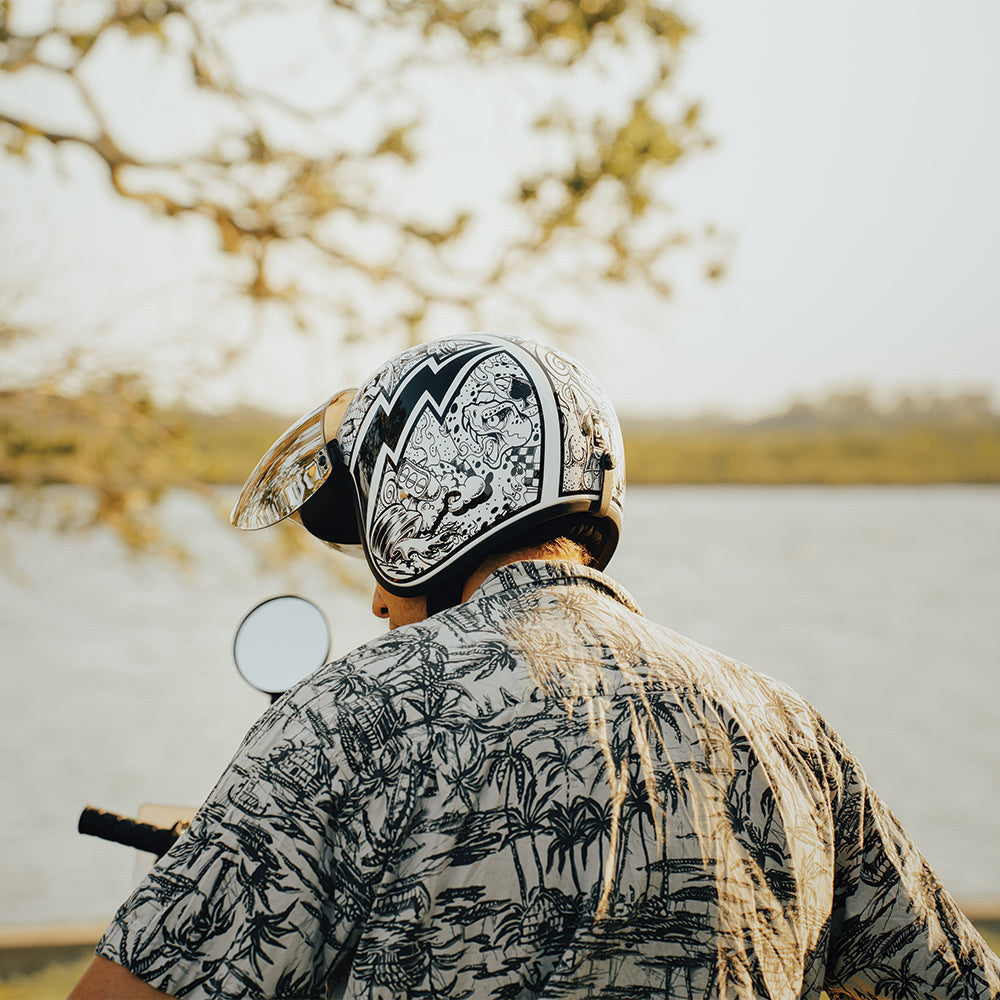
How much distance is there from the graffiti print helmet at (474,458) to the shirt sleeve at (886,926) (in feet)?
1.60

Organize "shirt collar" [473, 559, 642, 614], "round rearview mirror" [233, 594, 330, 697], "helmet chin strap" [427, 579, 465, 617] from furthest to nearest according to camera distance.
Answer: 1. "round rearview mirror" [233, 594, 330, 697]
2. "helmet chin strap" [427, 579, 465, 617]
3. "shirt collar" [473, 559, 642, 614]

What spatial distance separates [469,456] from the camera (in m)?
1.31

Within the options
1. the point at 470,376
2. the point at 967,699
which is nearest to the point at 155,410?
the point at 470,376

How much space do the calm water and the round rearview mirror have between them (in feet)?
13.1

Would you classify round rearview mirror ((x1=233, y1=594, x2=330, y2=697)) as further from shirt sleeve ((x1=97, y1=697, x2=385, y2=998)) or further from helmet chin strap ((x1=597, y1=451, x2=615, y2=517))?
shirt sleeve ((x1=97, y1=697, x2=385, y2=998))

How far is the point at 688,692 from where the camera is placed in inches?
43.7

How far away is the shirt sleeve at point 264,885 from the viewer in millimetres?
960

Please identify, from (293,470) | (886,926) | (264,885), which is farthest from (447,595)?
(886,926)

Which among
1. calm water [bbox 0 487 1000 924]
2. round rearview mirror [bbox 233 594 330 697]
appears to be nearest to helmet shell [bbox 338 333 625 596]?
round rearview mirror [bbox 233 594 330 697]

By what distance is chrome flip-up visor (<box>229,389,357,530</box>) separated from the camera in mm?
1501

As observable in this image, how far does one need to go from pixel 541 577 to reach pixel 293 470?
0.50 meters

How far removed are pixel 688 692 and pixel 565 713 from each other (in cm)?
16

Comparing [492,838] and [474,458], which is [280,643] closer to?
[474,458]

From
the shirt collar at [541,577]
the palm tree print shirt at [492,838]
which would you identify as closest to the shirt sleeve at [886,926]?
the palm tree print shirt at [492,838]
